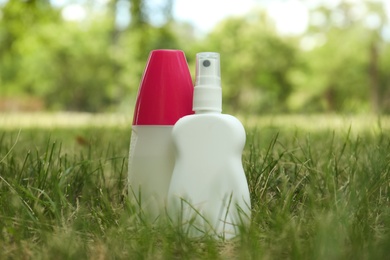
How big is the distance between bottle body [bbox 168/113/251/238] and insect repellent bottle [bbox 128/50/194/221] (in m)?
0.07

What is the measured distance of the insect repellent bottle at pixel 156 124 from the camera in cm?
122

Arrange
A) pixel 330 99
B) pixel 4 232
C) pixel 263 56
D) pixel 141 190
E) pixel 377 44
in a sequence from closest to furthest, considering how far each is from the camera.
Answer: pixel 4 232 → pixel 141 190 → pixel 377 44 → pixel 330 99 → pixel 263 56

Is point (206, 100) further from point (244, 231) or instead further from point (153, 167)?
point (244, 231)

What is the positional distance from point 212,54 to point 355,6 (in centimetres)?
2246

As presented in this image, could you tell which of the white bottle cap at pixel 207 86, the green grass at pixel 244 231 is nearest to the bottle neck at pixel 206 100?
the white bottle cap at pixel 207 86

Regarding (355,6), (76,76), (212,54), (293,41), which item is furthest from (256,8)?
(212,54)

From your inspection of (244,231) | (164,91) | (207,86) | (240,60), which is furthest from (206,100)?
(240,60)

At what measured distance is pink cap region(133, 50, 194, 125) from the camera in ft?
4.12

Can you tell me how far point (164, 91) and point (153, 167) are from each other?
0.19 m

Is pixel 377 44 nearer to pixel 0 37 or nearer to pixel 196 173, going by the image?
pixel 0 37

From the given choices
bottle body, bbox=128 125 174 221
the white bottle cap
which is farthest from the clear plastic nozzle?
bottle body, bbox=128 125 174 221

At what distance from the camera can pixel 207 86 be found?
1196 millimetres

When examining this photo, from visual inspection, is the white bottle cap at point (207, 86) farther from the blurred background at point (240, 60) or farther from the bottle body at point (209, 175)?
the blurred background at point (240, 60)

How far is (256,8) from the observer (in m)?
27.7
